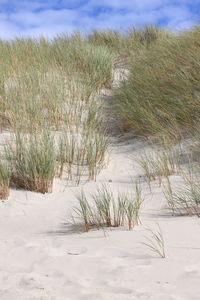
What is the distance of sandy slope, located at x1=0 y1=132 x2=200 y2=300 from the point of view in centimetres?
229

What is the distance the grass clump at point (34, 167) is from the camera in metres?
4.15

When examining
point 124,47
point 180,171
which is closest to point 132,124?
point 180,171

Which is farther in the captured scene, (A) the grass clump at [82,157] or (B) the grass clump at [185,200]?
(A) the grass clump at [82,157]

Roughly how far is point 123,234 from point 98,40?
8.97 meters

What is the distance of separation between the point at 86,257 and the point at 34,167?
60.4 inches

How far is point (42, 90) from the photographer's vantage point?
249 inches

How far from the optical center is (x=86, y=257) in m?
2.75

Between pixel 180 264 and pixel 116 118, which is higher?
pixel 116 118

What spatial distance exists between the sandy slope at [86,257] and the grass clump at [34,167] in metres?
0.16

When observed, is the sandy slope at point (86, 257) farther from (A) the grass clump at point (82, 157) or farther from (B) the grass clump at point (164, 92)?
(B) the grass clump at point (164, 92)

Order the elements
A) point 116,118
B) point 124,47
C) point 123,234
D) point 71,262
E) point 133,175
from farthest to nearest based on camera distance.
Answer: point 124,47
point 116,118
point 133,175
point 123,234
point 71,262

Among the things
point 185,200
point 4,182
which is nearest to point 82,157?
point 4,182

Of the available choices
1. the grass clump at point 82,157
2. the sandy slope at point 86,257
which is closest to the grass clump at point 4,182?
the sandy slope at point 86,257

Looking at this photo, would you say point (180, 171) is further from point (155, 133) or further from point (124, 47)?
point (124, 47)
